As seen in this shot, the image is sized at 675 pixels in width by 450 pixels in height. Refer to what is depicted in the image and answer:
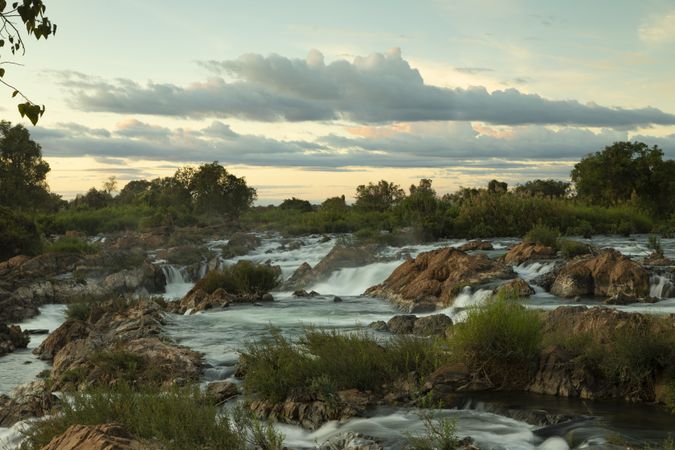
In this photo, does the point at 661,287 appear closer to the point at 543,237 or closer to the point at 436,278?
the point at 436,278

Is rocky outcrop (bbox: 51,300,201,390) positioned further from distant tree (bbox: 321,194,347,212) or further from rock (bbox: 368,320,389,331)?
distant tree (bbox: 321,194,347,212)

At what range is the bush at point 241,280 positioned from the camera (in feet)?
68.4

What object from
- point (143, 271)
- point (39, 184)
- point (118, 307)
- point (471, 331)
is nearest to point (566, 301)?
point (471, 331)

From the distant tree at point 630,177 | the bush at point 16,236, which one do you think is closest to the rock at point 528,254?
the bush at point 16,236

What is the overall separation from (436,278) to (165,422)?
13763mm

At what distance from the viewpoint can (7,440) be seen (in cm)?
827

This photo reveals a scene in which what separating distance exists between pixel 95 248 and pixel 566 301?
76.1 ft

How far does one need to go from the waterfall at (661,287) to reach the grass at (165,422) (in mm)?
12805

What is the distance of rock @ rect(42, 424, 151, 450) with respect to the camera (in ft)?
18.4

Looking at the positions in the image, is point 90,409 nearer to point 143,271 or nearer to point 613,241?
point 143,271

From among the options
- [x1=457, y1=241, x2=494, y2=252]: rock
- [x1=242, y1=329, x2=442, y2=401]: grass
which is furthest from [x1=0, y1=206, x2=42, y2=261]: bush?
[x1=242, y1=329, x2=442, y2=401]: grass

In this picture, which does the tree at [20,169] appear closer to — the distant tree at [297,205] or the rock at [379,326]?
the distant tree at [297,205]

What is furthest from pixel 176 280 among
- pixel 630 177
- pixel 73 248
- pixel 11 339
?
pixel 630 177

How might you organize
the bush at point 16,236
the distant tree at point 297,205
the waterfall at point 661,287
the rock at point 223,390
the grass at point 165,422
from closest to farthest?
the grass at point 165,422, the rock at point 223,390, the waterfall at point 661,287, the bush at point 16,236, the distant tree at point 297,205
